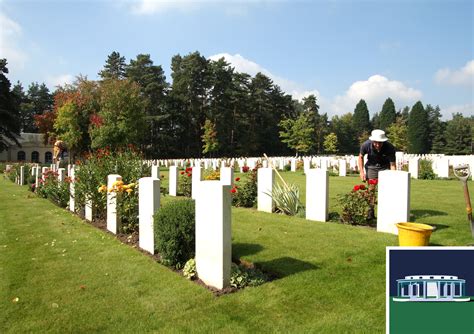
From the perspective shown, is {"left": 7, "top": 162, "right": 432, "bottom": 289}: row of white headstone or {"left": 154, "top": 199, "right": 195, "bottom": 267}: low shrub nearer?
{"left": 7, "top": 162, "right": 432, "bottom": 289}: row of white headstone

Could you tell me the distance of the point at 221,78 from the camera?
55531mm

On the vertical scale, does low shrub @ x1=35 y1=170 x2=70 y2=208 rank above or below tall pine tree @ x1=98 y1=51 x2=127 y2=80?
below

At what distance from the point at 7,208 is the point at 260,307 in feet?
31.6

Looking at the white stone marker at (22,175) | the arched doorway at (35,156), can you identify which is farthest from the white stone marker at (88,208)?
the arched doorway at (35,156)

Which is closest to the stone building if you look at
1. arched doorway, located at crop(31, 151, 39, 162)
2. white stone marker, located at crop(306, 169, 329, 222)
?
arched doorway, located at crop(31, 151, 39, 162)

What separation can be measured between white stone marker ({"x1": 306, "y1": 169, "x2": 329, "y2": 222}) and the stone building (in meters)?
68.4

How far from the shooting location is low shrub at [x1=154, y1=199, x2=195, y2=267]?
4980 millimetres

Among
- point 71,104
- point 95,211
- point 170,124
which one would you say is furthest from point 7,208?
point 170,124

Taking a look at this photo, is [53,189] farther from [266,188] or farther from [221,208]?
[221,208]

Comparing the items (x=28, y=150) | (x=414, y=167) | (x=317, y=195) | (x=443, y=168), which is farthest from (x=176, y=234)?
(x=28, y=150)

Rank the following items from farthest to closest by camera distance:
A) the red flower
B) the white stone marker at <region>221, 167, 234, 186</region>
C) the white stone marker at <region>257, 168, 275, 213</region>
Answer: the red flower → the white stone marker at <region>221, 167, 234, 186</region> → the white stone marker at <region>257, 168, 275, 213</region>

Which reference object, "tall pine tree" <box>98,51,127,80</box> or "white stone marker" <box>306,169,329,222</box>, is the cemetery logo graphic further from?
"tall pine tree" <box>98,51,127,80</box>

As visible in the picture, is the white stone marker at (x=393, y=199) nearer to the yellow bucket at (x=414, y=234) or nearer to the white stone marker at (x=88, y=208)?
the yellow bucket at (x=414, y=234)

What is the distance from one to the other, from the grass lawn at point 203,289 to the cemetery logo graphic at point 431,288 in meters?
1.34
